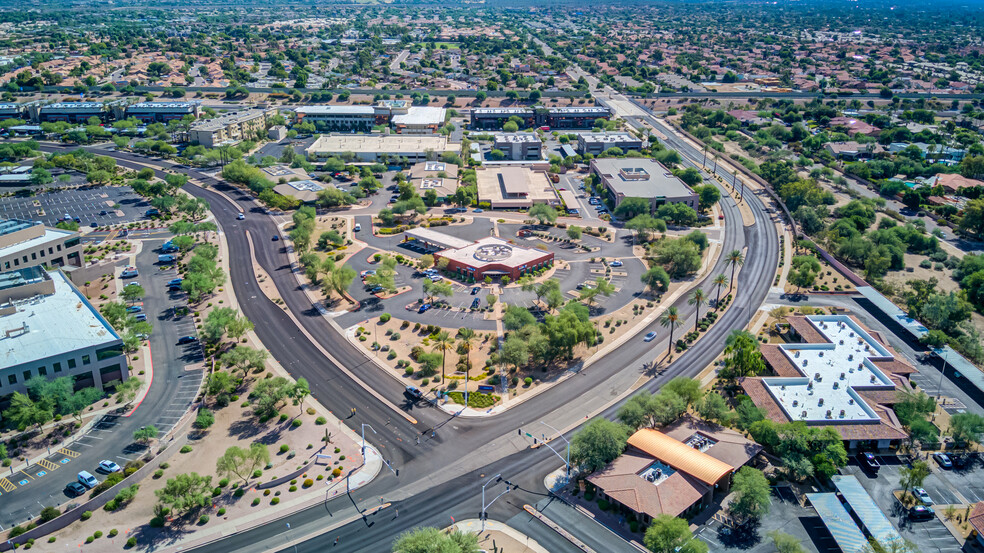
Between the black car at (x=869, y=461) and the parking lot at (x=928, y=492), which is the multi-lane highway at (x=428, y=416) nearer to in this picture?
the black car at (x=869, y=461)

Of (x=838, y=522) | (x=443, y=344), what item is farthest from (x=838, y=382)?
(x=443, y=344)

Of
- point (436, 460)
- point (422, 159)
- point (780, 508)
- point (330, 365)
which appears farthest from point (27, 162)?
point (780, 508)

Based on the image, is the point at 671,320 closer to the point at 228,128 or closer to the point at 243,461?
the point at 243,461

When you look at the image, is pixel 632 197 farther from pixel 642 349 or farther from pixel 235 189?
pixel 235 189

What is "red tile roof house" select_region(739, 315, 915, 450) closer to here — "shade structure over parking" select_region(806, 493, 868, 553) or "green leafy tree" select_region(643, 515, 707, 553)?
"shade structure over parking" select_region(806, 493, 868, 553)

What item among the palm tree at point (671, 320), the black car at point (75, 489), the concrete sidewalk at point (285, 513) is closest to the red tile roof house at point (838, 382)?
the palm tree at point (671, 320)

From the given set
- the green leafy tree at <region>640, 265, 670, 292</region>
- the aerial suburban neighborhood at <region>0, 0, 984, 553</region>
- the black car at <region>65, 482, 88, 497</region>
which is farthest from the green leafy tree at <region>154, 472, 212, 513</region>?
the green leafy tree at <region>640, 265, 670, 292</region>
